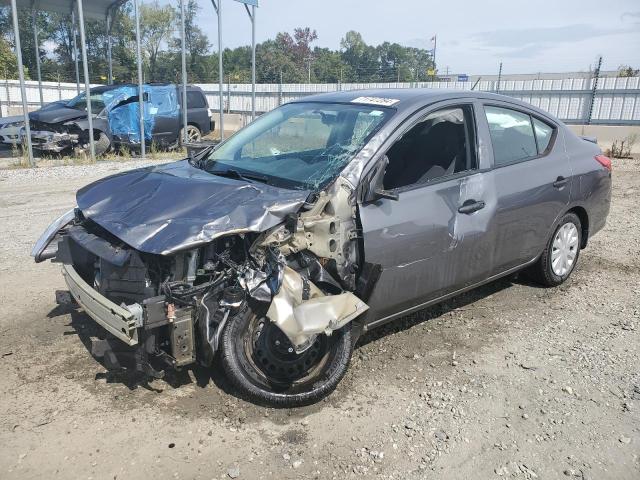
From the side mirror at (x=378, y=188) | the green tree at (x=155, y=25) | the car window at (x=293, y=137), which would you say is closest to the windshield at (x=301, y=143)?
the car window at (x=293, y=137)

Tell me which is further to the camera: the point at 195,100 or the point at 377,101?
the point at 195,100

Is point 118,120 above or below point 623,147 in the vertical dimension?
above

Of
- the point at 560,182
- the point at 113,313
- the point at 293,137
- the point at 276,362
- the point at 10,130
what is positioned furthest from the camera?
the point at 10,130

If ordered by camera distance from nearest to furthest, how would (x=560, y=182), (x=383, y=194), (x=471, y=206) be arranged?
(x=383, y=194), (x=471, y=206), (x=560, y=182)

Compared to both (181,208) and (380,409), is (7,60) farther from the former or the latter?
(380,409)

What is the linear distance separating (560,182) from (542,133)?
48cm

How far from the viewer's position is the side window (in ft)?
11.9

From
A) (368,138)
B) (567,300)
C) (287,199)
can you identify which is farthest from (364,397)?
(567,300)

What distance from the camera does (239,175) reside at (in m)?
3.64

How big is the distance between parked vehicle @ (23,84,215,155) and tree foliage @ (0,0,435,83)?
34.5 ft

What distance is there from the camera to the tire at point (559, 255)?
4855 millimetres

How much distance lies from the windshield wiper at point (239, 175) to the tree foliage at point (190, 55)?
2253cm

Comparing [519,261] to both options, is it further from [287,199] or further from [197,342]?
[197,342]

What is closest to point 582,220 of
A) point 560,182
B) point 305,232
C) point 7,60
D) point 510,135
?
point 560,182
